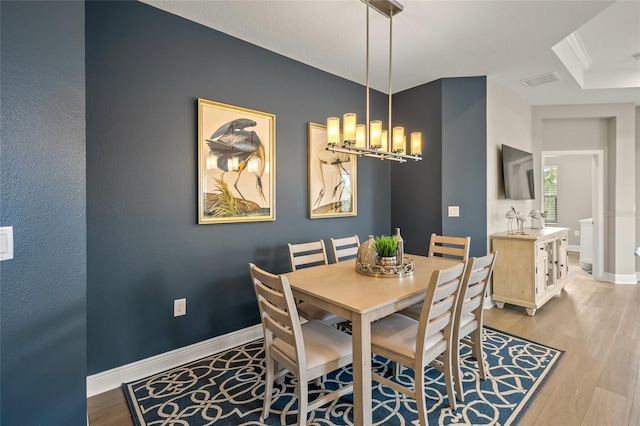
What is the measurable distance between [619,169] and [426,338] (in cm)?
510

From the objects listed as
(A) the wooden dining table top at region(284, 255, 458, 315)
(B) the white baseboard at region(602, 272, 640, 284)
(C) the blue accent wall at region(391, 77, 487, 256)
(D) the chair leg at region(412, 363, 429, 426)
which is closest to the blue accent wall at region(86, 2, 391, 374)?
(A) the wooden dining table top at region(284, 255, 458, 315)

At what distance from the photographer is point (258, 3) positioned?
220cm

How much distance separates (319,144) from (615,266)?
4922 millimetres

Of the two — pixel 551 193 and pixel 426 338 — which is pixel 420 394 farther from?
pixel 551 193

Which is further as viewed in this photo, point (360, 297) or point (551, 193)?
point (551, 193)

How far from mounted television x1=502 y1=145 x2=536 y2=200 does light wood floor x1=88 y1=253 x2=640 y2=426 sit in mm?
1413

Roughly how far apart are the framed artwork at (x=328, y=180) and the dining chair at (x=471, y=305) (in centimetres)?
173

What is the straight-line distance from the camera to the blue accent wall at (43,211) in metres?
1.18

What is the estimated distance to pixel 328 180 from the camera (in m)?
3.36

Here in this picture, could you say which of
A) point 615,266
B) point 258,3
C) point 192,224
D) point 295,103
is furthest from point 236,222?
point 615,266

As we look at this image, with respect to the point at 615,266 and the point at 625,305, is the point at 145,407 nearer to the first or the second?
the point at 625,305

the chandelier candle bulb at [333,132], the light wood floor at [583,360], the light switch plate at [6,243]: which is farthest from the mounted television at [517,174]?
the light switch plate at [6,243]

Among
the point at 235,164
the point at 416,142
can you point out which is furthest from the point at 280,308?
the point at 416,142

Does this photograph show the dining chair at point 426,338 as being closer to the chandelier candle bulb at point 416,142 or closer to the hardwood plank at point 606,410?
the hardwood plank at point 606,410
